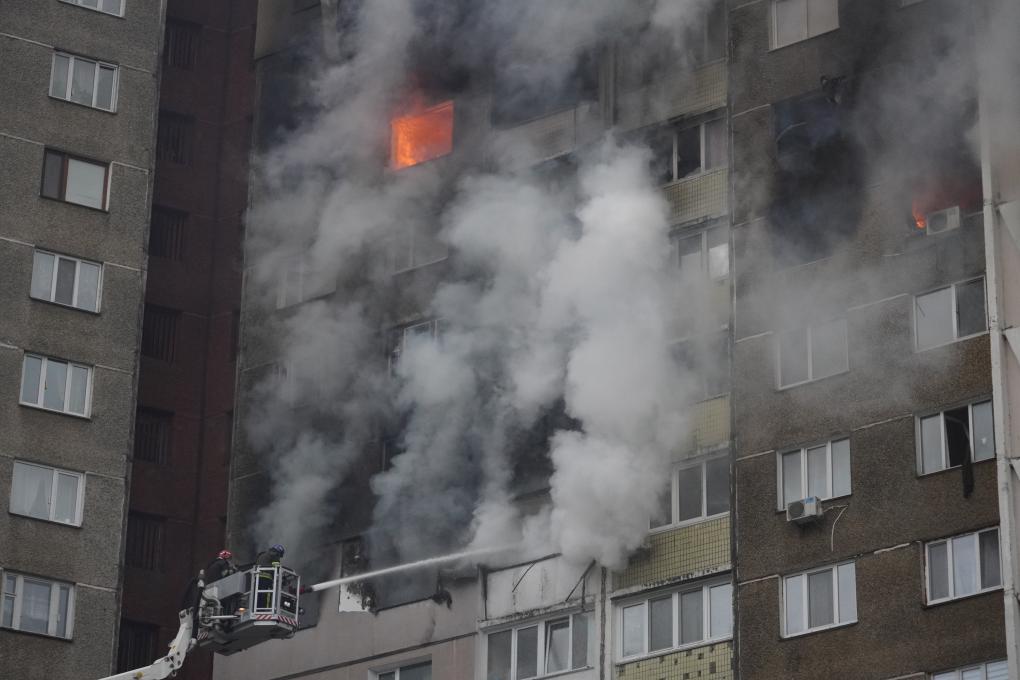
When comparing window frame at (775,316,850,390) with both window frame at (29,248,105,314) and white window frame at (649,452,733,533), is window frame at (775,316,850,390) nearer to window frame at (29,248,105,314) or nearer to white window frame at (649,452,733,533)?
white window frame at (649,452,733,533)

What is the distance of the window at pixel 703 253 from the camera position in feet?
175

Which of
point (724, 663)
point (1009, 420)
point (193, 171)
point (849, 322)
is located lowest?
point (724, 663)

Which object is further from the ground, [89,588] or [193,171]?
[193,171]

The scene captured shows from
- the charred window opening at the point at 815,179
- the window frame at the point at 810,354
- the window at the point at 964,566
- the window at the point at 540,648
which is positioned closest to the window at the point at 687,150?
the charred window opening at the point at 815,179

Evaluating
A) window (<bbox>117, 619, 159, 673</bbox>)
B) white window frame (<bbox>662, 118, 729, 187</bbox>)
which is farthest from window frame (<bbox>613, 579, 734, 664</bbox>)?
window (<bbox>117, 619, 159, 673</bbox>)

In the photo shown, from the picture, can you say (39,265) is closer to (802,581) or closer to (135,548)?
(135,548)

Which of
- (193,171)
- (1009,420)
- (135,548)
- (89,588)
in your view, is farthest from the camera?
(193,171)

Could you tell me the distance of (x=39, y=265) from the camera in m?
61.0

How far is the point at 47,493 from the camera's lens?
5909cm

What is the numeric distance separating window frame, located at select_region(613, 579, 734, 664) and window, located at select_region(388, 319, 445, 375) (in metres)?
8.82

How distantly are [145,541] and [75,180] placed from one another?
930 cm

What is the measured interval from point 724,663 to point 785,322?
23.3 feet

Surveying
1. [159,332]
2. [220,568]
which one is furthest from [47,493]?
[220,568]

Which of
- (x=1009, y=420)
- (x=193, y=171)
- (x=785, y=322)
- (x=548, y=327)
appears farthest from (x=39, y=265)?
(x=1009, y=420)
